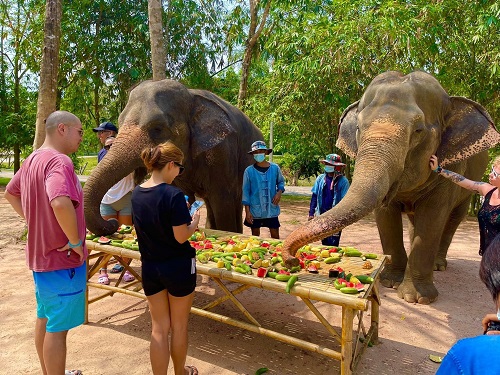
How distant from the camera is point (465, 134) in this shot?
13.4ft

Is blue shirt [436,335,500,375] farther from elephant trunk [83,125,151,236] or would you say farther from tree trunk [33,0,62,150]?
tree trunk [33,0,62,150]

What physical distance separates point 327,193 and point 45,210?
3162mm

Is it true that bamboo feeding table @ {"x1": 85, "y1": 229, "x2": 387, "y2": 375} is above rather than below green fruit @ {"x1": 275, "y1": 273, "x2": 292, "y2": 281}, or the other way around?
below

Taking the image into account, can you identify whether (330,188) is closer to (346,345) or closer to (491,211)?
(491,211)

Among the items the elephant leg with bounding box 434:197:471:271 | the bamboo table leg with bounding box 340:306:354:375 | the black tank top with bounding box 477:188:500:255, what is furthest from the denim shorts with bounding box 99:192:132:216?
the elephant leg with bounding box 434:197:471:271

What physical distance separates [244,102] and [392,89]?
892 centimetres

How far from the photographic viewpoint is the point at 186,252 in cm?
257

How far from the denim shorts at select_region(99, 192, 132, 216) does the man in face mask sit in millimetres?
2184

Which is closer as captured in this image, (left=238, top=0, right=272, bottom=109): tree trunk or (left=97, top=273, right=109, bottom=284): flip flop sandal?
(left=97, top=273, right=109, bottom=284): flip flop sandal

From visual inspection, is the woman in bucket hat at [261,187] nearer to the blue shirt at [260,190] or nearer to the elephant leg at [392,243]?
the blue shirt at [260,190]

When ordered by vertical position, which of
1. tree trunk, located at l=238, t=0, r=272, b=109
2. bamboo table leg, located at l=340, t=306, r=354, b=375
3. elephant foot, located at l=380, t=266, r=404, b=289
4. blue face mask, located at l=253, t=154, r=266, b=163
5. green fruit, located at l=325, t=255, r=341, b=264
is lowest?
elephant foot, located at l=380, t=266, r=404, b=289

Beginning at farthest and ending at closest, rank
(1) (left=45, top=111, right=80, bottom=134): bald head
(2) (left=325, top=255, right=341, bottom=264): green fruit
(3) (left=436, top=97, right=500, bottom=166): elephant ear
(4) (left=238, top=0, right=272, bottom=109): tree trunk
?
(4) (left=238, top=0, right=272, bottom=109): tree trunk, (3) (left=436, top=97, right=500, bottom=166): elephant ear, (2) (left=325, top=255, right=341, bottom=264): green fruit, (1) (left=45, top=111, right=80, bottom=134): bald head

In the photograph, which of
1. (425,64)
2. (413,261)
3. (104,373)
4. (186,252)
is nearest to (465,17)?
(425,64)

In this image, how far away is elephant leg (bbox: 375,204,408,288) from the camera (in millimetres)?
4926
